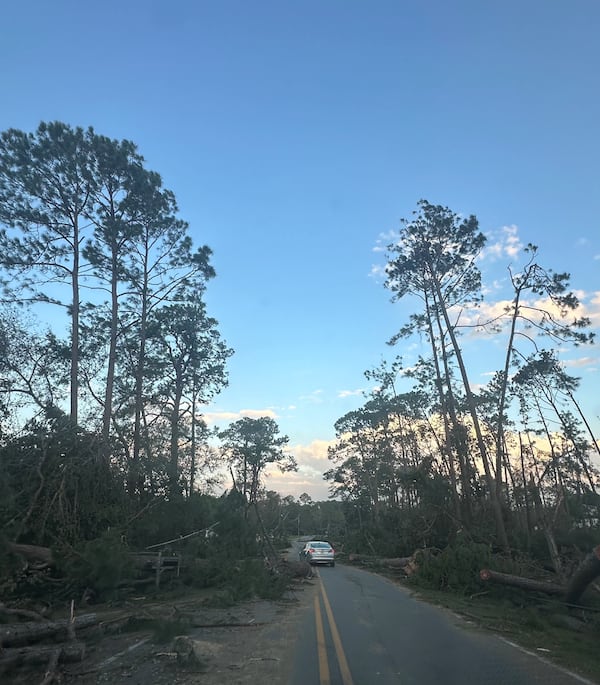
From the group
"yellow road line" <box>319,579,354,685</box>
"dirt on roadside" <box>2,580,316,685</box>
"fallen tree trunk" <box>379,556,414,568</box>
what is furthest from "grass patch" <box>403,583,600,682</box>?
"fallen tree trunk" <box>379,556,414,568</box>

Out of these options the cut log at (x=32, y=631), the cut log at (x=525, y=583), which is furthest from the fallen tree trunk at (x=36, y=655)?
the cut log at (x=525, y=583)

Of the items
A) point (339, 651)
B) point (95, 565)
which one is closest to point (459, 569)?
point (339, 651)

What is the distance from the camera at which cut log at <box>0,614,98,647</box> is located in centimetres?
840

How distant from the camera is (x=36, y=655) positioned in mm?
7676

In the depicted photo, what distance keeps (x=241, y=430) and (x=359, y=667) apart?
55.1 meters

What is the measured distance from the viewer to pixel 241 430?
61531 millimetres

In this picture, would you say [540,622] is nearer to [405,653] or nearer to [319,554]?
[405,653]

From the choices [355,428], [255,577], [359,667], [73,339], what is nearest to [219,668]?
[359,667]

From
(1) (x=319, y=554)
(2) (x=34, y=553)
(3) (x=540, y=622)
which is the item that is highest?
(2) (x=34, y=553)

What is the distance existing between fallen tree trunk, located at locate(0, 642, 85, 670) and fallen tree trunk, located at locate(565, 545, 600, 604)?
1033 cm

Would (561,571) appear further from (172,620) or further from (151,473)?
(151,473)

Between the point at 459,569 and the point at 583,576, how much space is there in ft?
19.8

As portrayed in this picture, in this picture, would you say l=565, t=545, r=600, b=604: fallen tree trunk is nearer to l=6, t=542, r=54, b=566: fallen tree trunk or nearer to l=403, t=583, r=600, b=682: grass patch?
l=403, t=583, r=600, b=682: grass patch

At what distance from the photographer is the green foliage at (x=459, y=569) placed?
17.1 meters
